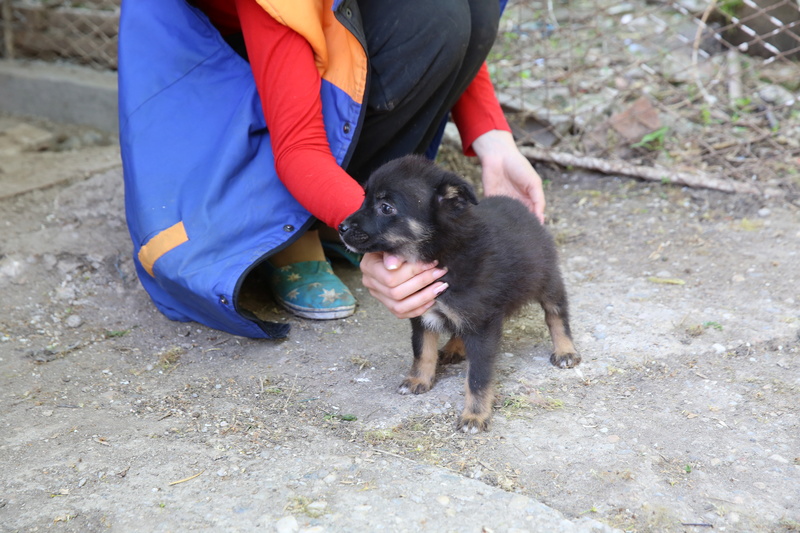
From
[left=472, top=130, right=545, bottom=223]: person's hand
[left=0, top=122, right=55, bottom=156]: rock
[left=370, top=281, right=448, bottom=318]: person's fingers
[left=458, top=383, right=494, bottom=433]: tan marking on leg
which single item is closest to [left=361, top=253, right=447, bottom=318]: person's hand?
[left=370, top=281, right=448, bottom=318]: person's fingers

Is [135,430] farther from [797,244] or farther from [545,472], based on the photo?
[797,244]

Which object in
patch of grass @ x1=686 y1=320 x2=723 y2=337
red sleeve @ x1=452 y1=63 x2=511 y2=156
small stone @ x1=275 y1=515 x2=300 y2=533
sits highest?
red sleeve @ x1=452 y1=63 x2=511 y2=156

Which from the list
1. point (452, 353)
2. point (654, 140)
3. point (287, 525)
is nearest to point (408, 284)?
point (452, 353)

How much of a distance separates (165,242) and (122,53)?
890 millimetres

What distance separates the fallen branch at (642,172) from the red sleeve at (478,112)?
1.47m

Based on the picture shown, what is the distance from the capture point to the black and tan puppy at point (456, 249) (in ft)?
9.16

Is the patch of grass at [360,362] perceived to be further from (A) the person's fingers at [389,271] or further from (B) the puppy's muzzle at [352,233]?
(B) the puppy's muzzle at [352,233]

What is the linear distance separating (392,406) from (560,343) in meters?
0.81

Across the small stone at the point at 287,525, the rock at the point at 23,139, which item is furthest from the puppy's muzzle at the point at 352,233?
the rock at the point at 23,139

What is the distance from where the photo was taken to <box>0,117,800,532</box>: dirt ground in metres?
2.37

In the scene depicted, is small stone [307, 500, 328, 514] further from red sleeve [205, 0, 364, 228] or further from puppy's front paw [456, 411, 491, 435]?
red sleeve [205, 0, 364, 228]

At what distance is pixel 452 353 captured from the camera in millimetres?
3434

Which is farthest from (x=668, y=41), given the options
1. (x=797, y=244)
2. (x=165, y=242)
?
(x=165, y=242)

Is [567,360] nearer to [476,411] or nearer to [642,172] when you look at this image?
[476,411]
